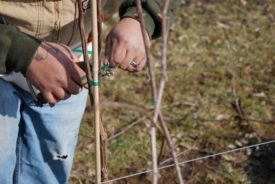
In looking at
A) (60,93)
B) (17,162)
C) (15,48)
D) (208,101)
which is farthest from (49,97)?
(208,101)

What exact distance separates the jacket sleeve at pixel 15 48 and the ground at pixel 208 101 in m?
1.05

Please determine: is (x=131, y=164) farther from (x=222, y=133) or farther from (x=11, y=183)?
(x=11, y=183)

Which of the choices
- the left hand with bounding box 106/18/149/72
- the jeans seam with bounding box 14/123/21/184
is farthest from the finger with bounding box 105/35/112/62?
the jeans seam with bounding box 14/123/21/184

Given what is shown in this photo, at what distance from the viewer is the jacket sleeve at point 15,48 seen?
1.20m

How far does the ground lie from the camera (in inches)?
88.9

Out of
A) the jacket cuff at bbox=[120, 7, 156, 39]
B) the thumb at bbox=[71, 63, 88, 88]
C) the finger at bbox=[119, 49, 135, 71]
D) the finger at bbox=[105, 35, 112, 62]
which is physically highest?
the jacket cuff at bbox=[120, 7, 156, 39]

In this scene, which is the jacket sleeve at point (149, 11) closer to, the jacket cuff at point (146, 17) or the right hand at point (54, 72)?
the jacket cuff at point (146, 17)

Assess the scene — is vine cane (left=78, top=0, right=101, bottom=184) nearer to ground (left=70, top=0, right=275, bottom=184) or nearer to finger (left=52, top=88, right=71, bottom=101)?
finger (left=52, top=88, right=71, bottom=101)

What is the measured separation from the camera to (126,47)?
49.3 inches

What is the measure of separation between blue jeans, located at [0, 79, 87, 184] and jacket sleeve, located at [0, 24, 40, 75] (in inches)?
8.8

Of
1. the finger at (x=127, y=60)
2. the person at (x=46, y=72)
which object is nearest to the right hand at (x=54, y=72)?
the person at (x=46, y=72)

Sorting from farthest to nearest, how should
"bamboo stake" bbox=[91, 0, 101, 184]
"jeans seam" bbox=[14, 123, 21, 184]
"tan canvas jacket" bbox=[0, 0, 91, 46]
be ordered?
"jeans seam" bbox=[14, 123, 21, 184] < "tan canvas jacket" bbox=[0, 0, 91, 46] < "bamboo stake" bbox=[91, 0, 101, 184]

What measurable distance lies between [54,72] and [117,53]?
15cm

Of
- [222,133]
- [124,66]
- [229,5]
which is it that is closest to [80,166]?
[222,133]
